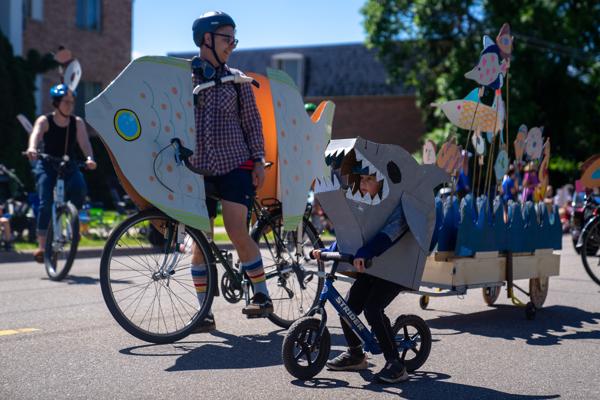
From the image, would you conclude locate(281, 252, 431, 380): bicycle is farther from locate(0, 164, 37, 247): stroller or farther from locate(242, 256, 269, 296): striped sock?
locate(0, 164, 37, 247): stroller

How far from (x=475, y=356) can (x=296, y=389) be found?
4.94ft

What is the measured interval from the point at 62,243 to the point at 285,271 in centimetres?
343

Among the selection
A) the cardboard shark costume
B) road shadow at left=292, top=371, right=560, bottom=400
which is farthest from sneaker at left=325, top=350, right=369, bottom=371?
the cardboard shark costume

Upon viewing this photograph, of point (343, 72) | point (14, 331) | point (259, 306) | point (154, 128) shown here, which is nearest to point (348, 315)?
point (259, 306)

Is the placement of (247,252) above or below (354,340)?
above

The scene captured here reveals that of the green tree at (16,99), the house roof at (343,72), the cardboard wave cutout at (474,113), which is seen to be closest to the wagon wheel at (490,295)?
the cardboard wave cutout at (474,113)

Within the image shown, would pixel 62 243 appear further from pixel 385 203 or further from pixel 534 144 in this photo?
pixel 385 203

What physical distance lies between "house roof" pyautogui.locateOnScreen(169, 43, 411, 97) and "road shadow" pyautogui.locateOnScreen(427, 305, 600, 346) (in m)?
33.0

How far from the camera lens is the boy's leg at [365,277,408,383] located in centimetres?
481

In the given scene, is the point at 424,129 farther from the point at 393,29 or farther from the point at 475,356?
the point at 475,356

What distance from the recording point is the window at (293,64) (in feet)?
140

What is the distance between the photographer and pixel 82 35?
1091 inches

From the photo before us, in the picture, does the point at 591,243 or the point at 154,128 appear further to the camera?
the point at 591,243

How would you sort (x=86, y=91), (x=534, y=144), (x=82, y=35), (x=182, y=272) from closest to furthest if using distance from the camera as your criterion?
1. (x=182, y=272)
2. (x=534, y=144)
3. (x=82, y=35)
4. (x=86, y=91)
